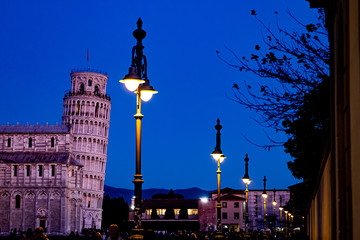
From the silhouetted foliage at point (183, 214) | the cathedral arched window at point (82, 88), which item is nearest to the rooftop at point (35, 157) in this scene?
the silhouetted foliage at point (183, 214)

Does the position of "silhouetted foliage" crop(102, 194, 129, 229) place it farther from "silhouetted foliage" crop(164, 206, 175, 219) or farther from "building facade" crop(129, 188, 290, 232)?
"silhouetted foliage" crop(164, 206, 175, 219)

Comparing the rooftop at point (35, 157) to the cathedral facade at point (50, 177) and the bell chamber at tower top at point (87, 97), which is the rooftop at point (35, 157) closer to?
the cathedral facade at point (50, 177)

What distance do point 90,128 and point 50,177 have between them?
2919 centimetres

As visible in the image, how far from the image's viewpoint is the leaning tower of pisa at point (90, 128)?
138125 millimetres

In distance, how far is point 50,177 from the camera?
114m

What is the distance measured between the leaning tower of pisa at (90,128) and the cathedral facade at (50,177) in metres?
0.23

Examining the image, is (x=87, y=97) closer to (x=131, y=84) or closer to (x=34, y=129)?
(x=34, y=129)

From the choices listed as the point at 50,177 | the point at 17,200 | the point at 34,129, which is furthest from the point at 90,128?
the point at 17,200

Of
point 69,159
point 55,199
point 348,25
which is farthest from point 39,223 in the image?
point 348,25

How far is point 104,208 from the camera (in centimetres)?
15900

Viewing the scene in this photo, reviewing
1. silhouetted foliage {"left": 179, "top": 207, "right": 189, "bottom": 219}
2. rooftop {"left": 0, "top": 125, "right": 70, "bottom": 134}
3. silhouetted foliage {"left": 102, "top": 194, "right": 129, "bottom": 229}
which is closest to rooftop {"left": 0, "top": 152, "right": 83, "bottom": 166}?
rooftop {"left": 0, "top": 125, "right": 70, "bottom": 134}

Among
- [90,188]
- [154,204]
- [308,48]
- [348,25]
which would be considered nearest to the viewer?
[348,25]

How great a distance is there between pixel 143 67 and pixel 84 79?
13210cm

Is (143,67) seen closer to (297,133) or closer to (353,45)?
(297,133)
